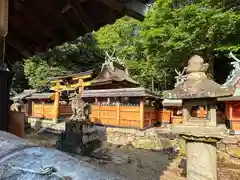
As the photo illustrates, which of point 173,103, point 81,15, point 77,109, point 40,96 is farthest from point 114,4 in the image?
point 40,96

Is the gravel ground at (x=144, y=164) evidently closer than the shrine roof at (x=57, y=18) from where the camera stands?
No

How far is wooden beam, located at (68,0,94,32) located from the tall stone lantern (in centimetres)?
330

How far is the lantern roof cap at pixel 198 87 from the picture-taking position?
5173 mm

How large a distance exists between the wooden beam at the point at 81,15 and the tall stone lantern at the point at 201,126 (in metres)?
3.30

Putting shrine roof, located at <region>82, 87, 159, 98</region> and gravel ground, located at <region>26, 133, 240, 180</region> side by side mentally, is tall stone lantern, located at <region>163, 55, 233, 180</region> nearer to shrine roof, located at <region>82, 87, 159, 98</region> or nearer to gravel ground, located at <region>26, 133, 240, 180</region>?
gravel ground, located at <region>26, 133, 240, 180</region>

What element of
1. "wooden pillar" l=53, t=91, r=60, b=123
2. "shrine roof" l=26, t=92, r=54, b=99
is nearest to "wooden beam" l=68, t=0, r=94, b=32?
"wooden pillar" l=53, t=91, r=60, b=123

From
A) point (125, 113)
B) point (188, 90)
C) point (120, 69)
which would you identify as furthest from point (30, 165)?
point (120, 69)

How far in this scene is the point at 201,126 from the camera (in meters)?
5.37

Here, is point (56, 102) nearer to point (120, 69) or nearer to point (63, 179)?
point (120, 69)

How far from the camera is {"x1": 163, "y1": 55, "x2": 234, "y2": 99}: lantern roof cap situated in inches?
204

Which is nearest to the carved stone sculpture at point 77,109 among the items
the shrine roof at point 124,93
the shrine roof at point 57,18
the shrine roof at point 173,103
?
the shrine roof at point 124,93

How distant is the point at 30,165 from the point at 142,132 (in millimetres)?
15000

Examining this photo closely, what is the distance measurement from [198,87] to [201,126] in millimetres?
867

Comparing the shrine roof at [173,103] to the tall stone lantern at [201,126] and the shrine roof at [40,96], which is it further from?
the tall stone lantern at [201,126]
